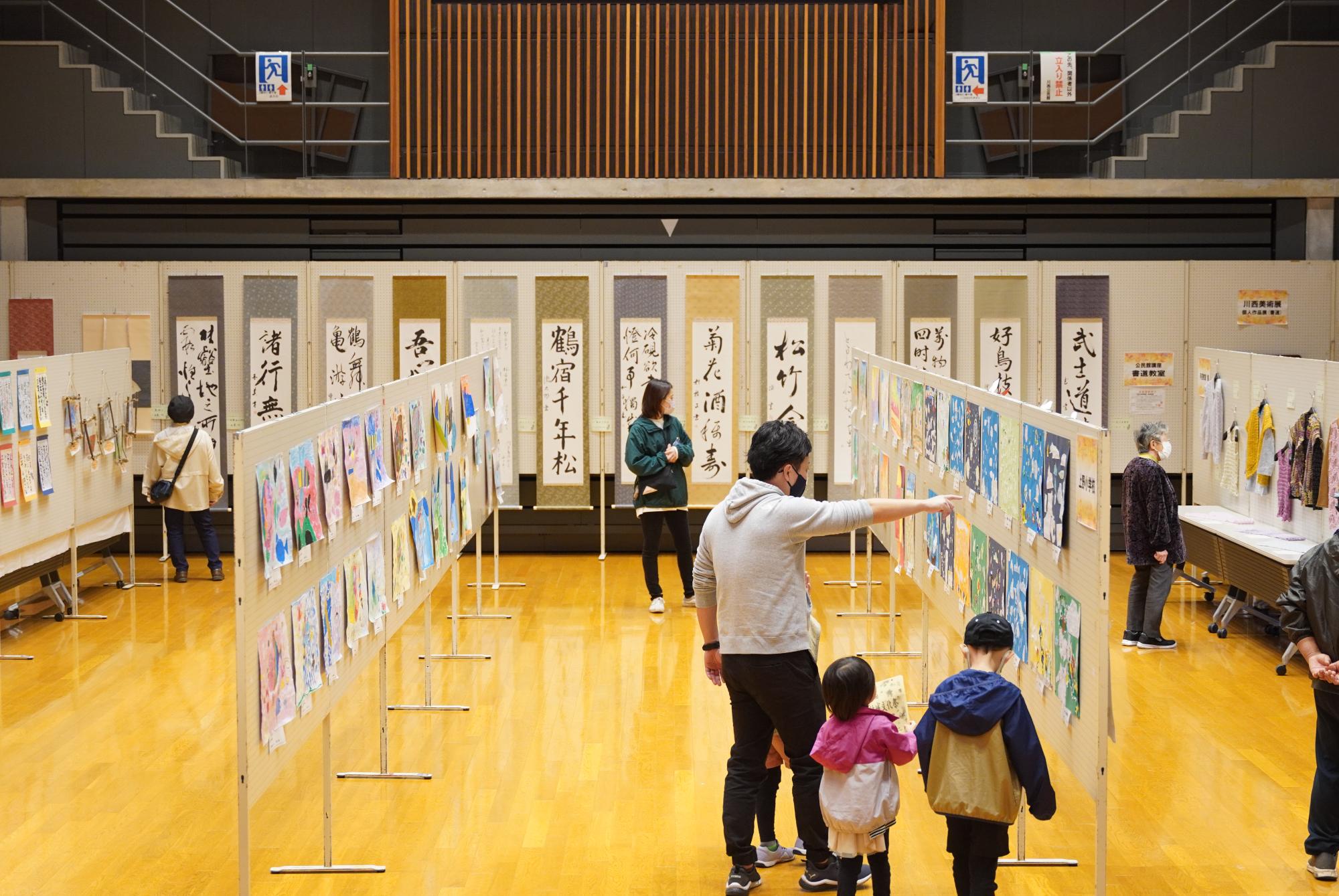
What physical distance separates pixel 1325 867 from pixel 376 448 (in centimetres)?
398

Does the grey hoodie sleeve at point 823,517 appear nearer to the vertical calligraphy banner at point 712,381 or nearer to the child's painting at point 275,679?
the child's painting at point 275,679

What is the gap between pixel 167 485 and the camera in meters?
9.94

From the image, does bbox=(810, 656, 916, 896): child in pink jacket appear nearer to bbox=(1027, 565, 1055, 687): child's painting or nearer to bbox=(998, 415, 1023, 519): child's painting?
bbox=(1027, 565, 1055, 687): child's painting

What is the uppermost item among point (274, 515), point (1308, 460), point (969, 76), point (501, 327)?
point (969, 76)

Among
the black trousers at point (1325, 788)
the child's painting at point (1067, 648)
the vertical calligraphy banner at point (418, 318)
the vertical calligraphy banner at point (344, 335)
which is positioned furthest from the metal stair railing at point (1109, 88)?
the child's painting at point (1067, 648)

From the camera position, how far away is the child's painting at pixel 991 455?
5.09m

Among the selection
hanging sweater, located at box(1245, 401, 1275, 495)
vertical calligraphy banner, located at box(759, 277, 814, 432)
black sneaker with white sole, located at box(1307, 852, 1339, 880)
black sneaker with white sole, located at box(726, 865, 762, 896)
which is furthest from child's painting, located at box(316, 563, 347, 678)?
vertical calligraphy banner, located at box(759, 277, 814, 432)

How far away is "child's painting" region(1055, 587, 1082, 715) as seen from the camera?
166 inches

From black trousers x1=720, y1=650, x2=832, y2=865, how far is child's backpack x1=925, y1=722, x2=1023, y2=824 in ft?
1.78

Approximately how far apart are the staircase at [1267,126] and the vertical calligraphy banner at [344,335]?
7.03 meters

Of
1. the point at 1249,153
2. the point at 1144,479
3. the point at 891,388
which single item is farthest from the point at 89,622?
the point at 1249,153

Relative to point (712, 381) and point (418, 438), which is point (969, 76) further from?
point (418, 438)

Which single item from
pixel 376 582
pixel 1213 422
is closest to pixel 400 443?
pixel 376 582

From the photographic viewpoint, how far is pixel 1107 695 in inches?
160
